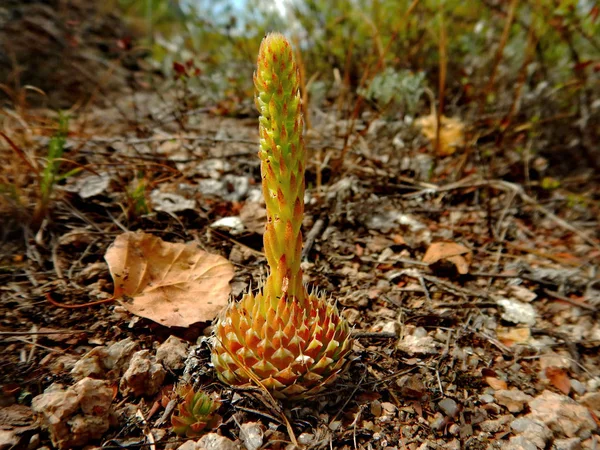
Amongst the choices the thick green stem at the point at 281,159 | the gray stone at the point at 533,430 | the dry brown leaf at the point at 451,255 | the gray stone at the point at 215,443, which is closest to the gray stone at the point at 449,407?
the gray stone at the point at 533,430

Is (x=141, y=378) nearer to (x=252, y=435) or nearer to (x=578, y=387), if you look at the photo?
(x=252, y=435)

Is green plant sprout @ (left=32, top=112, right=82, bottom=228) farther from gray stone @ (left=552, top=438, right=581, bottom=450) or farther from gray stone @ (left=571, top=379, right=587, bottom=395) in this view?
gray stone @ (left=571, top=379, right=587, bottom=395)

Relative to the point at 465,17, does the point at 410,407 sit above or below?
below

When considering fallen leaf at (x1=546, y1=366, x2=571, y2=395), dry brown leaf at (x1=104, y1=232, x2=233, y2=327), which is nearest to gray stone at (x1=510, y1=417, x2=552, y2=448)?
fallen leaf at (x1=546, y1=366, x2=571, y2=395)

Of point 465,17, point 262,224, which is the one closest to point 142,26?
point 465,17

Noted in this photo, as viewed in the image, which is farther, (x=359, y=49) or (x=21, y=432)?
(x=359, y=49)

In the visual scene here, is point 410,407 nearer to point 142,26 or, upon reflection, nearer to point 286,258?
point 286,258

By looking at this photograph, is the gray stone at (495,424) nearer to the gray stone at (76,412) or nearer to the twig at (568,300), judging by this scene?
the twig at (568,300)
